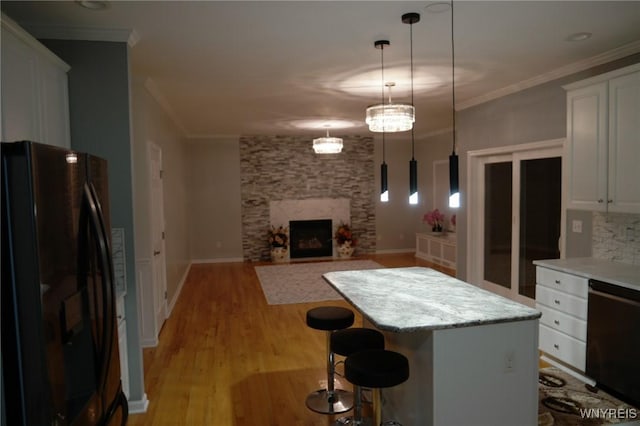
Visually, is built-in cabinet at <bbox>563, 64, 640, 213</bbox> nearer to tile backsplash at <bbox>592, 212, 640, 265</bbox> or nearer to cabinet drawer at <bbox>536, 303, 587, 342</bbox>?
tile backsplash at <bbox>592, 212, 640, 265</bbox>

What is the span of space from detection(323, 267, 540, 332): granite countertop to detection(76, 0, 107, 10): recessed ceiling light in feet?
7.07

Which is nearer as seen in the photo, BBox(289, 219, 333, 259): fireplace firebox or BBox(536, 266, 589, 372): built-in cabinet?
BBox(536, 266, 589, 372): built-in cabinet

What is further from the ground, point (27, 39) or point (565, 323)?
point (27, 39)

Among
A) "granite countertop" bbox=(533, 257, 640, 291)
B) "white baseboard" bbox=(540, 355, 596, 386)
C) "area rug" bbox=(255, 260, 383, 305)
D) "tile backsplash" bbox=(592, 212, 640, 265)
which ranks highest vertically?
"tile backsplash" bbox=(592, 212, 640, 265)

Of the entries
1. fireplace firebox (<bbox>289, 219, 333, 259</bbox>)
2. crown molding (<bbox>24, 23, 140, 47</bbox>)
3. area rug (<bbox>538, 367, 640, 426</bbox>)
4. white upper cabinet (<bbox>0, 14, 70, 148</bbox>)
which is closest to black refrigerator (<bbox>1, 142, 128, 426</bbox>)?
white upper cabinet (<bbox>0, 14, 70, 148</bbox>)

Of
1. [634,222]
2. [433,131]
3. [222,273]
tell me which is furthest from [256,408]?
[433,131]

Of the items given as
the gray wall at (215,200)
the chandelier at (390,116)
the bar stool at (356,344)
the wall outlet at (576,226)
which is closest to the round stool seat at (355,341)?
the bar stool at (356,344)

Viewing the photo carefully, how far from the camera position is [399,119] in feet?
11.3

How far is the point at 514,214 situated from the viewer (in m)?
4.82

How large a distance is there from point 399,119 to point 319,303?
301cm

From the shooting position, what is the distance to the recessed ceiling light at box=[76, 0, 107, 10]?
93.6 inches

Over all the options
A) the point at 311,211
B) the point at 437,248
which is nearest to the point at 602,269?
the point at 437,248

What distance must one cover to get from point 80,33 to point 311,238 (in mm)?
6874

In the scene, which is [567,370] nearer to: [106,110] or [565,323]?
[565,323]
